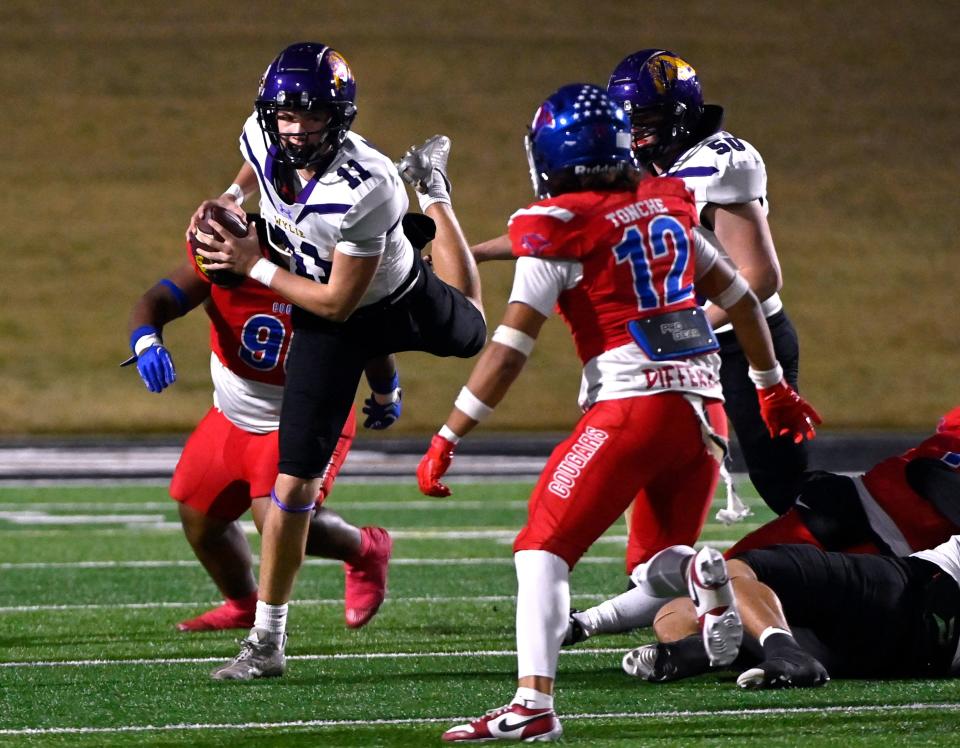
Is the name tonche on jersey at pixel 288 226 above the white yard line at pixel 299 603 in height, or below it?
above

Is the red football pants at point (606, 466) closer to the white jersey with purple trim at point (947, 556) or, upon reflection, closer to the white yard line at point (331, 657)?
the white jersey with purple trim at point (947, 556)

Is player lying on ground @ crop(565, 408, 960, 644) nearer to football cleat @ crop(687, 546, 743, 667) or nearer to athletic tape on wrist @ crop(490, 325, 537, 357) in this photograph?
football cleat @ crop(687, 546, 743, 667)

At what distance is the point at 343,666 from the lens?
424 cm

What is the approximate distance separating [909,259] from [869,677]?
42.3ft

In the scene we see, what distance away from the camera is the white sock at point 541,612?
10.1ft

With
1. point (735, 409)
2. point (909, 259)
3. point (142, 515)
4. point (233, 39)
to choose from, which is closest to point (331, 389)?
point (735, 409)

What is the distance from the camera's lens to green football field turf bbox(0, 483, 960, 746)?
3.28 metres

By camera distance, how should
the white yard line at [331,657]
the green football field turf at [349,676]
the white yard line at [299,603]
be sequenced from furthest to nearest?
1. the white yard line at [299,603]
2. the white yard line at [331,657]
3. the green football field turf at [349,676]

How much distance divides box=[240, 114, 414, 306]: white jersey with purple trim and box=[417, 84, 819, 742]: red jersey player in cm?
61

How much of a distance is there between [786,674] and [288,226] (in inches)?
64.0

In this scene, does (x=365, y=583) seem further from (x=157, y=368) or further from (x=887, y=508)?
(x=887, y=508)

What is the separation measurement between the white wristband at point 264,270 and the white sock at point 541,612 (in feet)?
3.92

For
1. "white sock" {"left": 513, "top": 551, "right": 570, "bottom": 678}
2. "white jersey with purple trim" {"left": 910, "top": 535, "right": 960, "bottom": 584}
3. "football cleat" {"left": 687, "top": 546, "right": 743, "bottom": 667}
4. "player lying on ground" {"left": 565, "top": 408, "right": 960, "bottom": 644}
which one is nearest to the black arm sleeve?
"player lying on ground" {"left": 565, "top": 408, "right": 960, "bottom": 644}

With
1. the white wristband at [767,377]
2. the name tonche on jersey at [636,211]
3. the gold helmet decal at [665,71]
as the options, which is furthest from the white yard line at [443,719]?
the gold helmet decal at [665,71]
